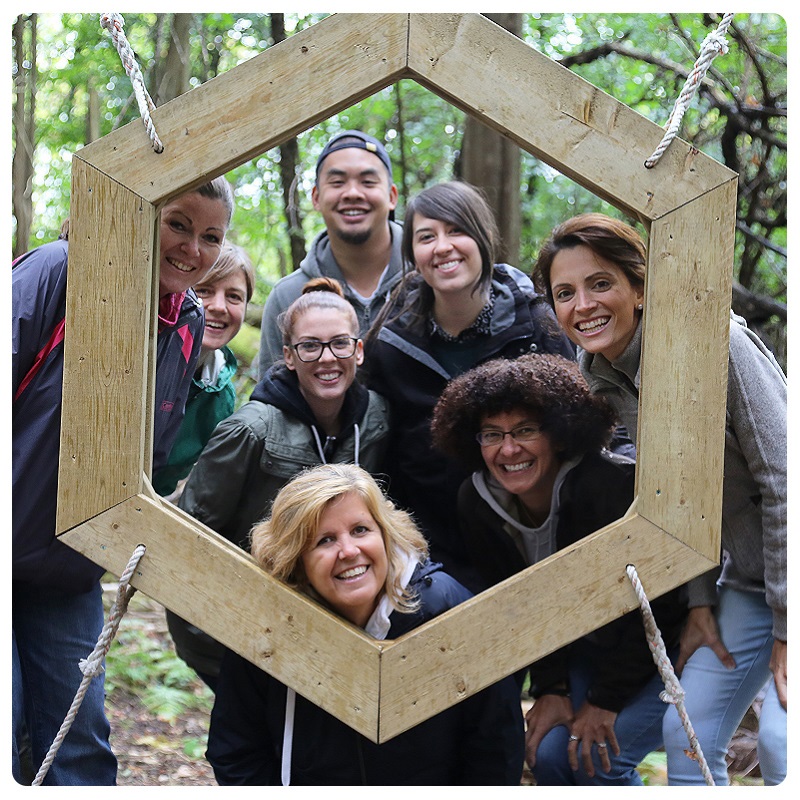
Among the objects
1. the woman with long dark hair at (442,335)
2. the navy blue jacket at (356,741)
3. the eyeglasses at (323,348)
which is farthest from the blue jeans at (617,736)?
the eyeglasses at (323,348)

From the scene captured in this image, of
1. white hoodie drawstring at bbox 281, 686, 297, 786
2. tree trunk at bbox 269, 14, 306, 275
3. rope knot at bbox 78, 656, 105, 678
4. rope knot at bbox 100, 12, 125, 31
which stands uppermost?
tree trunk at bbox 269, 14, 306, 275

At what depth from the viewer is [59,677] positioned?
189 cm

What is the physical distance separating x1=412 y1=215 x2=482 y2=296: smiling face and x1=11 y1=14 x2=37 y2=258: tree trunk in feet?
7.68

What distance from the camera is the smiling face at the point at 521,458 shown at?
6.04ft

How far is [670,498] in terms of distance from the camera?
1483mm

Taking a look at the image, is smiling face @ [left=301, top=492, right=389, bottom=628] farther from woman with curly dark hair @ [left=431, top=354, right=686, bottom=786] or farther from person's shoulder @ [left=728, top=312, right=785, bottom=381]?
person's shoulder @ [left=728, top=312, right=785, bottom=381]

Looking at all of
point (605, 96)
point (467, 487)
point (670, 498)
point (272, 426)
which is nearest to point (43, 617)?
point (272, 426)

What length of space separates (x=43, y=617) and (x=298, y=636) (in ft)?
2.23

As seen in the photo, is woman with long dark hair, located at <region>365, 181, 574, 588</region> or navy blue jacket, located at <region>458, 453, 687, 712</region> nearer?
navy blue jacket, located at <region>458, 453, 687, 712</region>

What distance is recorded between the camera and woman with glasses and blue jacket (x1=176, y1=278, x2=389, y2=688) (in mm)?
1968

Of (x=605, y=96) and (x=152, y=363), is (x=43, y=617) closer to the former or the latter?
(x=152, y=363)

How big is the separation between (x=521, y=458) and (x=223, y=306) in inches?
34.2

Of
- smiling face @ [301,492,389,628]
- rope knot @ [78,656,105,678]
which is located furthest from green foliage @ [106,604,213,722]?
smiling face @ [301,492,389,628]

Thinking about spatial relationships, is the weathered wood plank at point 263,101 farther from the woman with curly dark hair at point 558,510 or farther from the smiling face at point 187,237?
the woman with curly dark hair at point 558,510
